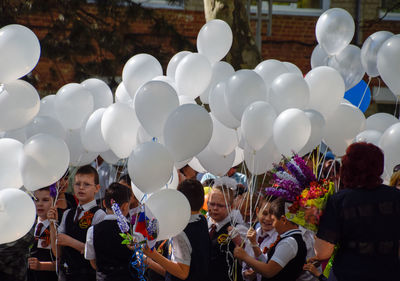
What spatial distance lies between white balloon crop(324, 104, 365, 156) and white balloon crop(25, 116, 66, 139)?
217 cm

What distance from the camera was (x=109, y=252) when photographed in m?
4.55

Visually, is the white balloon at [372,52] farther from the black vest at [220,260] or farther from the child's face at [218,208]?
the black vest at [220,260]

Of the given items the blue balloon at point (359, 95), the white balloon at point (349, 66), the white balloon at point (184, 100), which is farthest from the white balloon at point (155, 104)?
the blue balloon at point (359, 95)

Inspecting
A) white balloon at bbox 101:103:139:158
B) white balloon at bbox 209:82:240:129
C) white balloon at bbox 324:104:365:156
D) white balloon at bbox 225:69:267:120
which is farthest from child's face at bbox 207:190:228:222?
white balloon at bbox 324:104:365:156

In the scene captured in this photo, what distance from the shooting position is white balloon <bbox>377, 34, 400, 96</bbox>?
4.87 meters

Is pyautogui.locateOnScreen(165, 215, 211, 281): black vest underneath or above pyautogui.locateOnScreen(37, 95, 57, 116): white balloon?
underneath

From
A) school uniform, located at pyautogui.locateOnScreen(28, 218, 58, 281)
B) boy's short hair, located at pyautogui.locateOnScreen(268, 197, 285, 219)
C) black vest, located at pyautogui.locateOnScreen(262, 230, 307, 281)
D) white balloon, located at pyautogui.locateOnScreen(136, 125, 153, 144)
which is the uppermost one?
white balloon, located at pyautogui.locateOnScreen(136, 125, 153, 144)

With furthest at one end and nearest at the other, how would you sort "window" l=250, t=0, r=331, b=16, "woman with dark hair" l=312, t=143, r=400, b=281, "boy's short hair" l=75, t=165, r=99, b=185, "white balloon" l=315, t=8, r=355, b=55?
"window" l=250, t=0, r=331, b=16, "white balloon" l=315, t=8, r=355, b=55, "boy's short hair" l=75, t=165, r=99, b=185, "woman with dark hair" l=312, t=143, r=400, b=281

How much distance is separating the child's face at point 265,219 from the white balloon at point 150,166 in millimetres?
936

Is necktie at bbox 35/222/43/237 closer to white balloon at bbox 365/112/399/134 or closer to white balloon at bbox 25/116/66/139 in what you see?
white balloon at bbox 25/116/66/139

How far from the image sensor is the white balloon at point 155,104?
4.27 meters

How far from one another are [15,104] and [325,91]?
2292 mm

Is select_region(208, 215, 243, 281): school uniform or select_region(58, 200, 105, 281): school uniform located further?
select_region(58, 200, 105, 281): school uniform

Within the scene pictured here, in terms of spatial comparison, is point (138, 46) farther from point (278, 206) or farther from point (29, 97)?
point (278, 206)
